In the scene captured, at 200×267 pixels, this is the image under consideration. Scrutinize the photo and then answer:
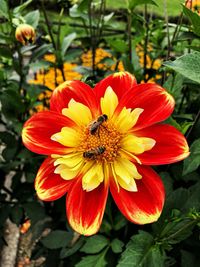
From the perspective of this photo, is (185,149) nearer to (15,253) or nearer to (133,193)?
(133,193)

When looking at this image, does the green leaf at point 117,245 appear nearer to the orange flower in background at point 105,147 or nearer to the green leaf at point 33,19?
the orange flower in background at point 105,147

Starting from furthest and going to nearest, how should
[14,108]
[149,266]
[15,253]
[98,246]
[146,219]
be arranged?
[15,253] → [14,108] → [98,246] → [149,266] → [146,219]

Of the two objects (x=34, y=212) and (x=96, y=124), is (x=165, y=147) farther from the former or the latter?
(x=34, y=212)

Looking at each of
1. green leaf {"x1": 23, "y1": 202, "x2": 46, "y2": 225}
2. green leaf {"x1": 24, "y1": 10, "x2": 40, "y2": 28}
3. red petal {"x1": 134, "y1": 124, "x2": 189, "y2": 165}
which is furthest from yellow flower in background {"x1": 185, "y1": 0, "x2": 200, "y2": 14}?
green leaf {"x1": 23, "y1": 202, "x2": 46, "y2": 225}

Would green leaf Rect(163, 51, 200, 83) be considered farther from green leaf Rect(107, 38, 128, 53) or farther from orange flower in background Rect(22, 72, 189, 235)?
green leaf Rect(107, 38, 128, 53)

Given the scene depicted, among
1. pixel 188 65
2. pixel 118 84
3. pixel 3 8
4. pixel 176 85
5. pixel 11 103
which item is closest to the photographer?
pixel 188 65

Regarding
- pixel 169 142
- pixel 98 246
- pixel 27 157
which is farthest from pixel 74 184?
pixel 27 157

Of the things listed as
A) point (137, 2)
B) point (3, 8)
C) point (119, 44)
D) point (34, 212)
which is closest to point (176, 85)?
point (137, 2)
